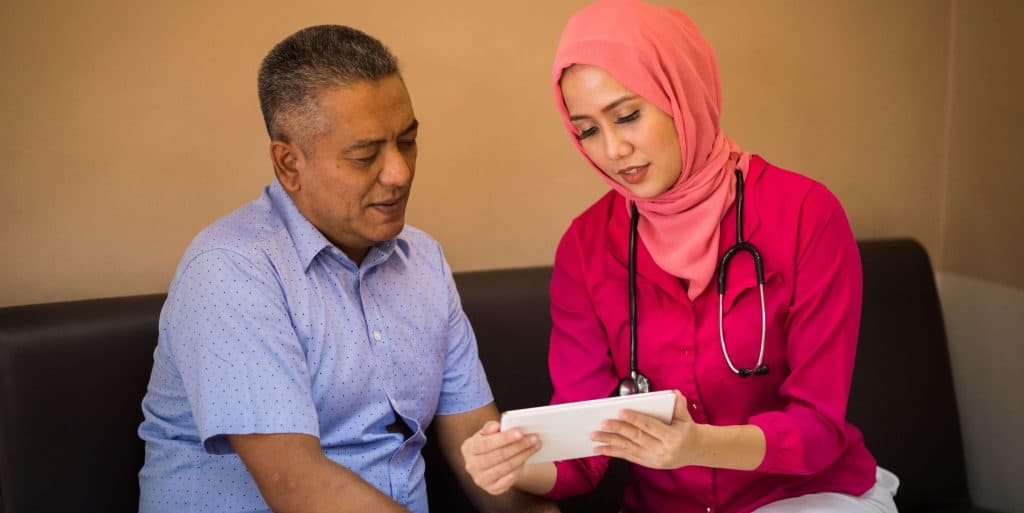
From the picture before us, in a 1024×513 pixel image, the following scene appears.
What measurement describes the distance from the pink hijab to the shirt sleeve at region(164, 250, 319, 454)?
64 centimetres

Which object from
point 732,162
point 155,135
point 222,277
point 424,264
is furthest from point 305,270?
point 732,162

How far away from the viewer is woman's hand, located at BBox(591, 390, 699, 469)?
1648 mm

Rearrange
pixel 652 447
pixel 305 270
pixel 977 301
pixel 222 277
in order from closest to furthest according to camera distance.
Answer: pixel 652 447 < pixel 222 277 < pixel 305 270 < pixel 977 301

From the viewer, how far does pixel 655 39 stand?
74.8 inches

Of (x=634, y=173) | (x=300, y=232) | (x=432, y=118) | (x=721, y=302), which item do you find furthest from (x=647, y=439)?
(x=432, y=118)

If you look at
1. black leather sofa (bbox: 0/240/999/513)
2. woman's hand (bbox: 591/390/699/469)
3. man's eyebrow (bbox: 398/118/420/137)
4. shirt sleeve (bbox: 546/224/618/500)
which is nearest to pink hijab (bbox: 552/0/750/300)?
shirt sleeve (bbox: 546/224/618/500)

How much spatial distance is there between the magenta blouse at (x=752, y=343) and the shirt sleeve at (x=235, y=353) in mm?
550

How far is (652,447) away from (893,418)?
5.07 ft

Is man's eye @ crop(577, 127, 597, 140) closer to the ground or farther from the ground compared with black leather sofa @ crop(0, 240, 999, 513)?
farther from the ground

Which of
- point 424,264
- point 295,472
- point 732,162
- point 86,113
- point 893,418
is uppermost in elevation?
point 86,113

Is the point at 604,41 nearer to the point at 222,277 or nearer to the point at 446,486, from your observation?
the point at 222,277

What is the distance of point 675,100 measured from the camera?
1.90m

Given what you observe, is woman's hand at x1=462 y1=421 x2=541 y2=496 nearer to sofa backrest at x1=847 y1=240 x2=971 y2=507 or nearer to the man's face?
the man's face

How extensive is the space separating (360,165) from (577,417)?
24.2 inches
